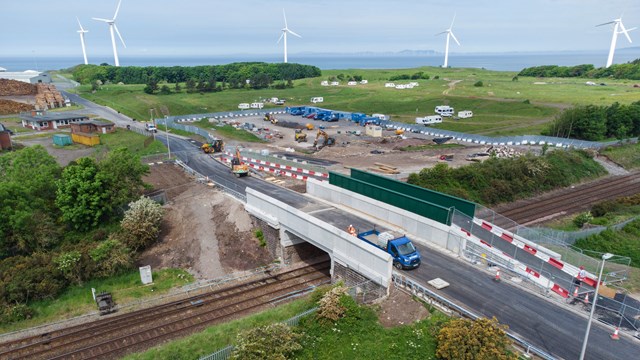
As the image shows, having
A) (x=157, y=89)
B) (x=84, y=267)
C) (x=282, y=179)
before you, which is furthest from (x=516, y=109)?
Answer: (x=157, y=89)

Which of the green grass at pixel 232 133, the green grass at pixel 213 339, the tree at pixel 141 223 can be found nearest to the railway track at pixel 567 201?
the green grass at pixel 213 339

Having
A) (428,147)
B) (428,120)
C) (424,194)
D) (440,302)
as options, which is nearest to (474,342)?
(440,302)

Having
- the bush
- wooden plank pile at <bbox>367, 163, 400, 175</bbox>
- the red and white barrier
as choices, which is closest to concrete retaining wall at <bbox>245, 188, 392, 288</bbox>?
the red and white barrier

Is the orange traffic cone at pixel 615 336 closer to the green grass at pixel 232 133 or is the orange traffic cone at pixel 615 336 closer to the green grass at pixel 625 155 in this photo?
the green grass at pixel 625 155

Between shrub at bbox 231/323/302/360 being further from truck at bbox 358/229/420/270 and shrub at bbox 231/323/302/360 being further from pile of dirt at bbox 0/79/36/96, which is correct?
pile of dirt at bbox 0/79/36/96

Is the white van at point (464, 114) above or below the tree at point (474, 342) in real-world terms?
above

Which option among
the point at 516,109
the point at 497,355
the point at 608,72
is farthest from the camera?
the point at 608,72

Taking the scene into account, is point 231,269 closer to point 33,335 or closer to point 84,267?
point 84,267
